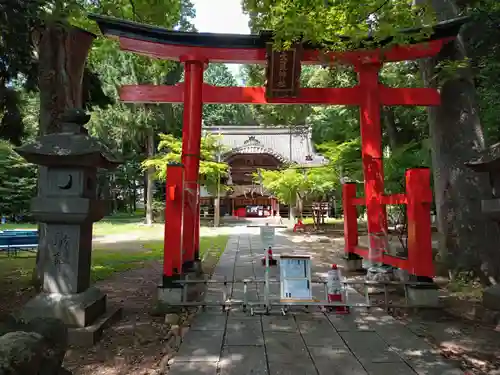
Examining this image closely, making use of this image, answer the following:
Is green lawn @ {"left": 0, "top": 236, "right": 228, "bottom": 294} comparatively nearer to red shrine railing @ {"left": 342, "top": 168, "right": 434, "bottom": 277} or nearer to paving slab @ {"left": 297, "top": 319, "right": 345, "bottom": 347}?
paving slab @ {"left": 297, "top": 319, "right": 345, "bottom": 347}

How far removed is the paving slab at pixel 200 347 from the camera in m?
3.52

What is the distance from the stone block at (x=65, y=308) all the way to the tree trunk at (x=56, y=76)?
239cm

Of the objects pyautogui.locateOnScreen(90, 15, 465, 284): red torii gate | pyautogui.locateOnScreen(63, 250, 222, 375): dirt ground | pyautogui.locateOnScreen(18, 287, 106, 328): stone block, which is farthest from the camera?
pyautogui.locateOnScreen(90, 15, 465, 284): red torii gate

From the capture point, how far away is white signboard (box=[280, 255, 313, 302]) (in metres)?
4.99

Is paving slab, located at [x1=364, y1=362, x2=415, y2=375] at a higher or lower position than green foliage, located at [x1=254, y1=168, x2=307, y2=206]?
lower

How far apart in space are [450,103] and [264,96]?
12.6 ft

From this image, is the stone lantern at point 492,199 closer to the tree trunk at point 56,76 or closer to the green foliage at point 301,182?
the tree trunk at point 56,76

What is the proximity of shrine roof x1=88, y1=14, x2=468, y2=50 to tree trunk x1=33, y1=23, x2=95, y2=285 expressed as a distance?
0.79 m

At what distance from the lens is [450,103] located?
274 inches

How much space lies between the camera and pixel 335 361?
3453mm

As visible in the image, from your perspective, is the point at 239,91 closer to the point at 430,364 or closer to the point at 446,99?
the point at 446,99

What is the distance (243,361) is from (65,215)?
9.42 feet

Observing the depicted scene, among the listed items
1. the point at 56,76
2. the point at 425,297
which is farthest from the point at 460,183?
the point at 56,76

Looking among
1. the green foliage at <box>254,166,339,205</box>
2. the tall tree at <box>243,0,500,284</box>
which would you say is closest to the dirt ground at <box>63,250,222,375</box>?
the tall tree at <box>243,0,500,284</box>
